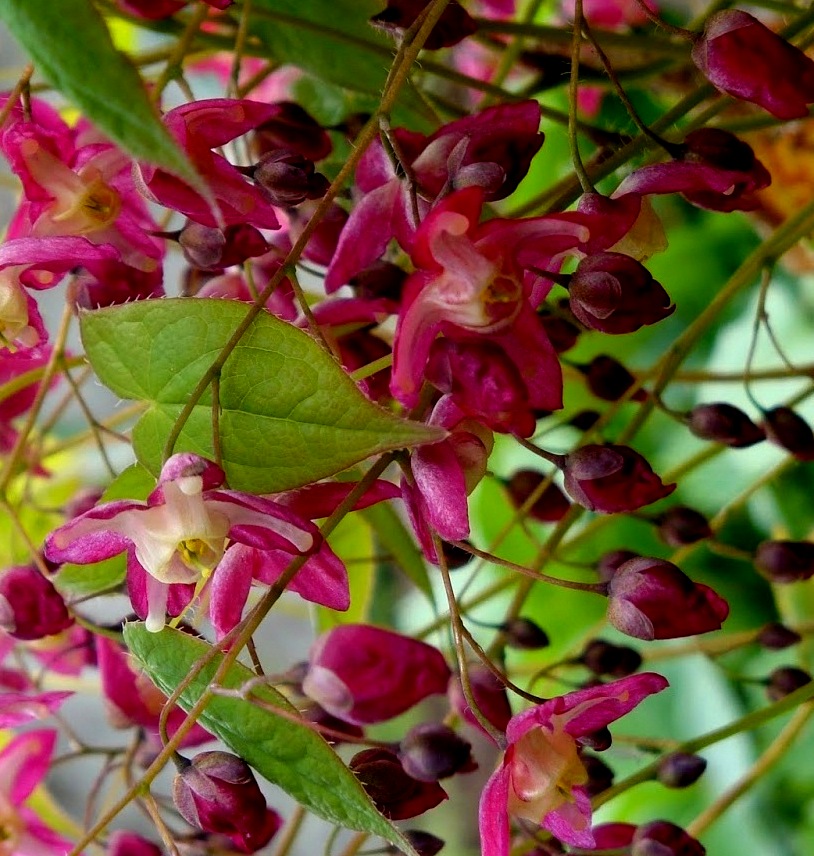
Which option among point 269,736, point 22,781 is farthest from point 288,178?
point 22,781

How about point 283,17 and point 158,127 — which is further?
point 283,17

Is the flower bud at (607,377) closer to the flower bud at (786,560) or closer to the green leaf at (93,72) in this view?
the flower bud at (786,560)

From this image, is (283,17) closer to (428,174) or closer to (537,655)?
(428,174)

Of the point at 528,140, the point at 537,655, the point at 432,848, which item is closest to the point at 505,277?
the point at 528,140

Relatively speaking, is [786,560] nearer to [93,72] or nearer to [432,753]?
[432,753]

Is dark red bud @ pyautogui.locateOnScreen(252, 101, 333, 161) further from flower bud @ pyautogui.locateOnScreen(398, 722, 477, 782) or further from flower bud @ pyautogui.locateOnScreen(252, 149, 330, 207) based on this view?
flower bud @ pyautogui.locateOnScreen(398, 722, 477, 782)

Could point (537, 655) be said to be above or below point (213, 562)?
below

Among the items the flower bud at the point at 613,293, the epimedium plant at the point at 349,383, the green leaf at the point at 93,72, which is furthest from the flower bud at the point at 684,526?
the green leaf at the point at 93,72
